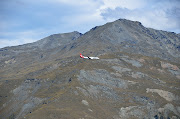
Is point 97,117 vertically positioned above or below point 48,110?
below

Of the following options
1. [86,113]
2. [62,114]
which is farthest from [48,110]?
[86,113]

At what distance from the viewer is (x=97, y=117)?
651ft

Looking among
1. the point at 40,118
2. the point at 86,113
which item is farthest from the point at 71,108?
the point at 40,118

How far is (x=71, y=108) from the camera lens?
648 feet

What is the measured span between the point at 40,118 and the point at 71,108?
107ft

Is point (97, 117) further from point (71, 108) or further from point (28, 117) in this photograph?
point (28, 117)

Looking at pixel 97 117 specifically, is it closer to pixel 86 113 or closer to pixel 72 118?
pixel 86 113

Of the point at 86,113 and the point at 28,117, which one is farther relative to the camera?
the point at 86,113

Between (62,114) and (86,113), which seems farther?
(86,113)

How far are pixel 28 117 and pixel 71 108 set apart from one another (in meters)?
38.8

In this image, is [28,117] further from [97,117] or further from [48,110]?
[97,117]

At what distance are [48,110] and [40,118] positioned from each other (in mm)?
13873

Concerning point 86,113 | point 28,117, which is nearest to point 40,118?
point 28,117

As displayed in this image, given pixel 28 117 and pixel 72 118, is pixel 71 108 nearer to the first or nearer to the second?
pixel 72 118
